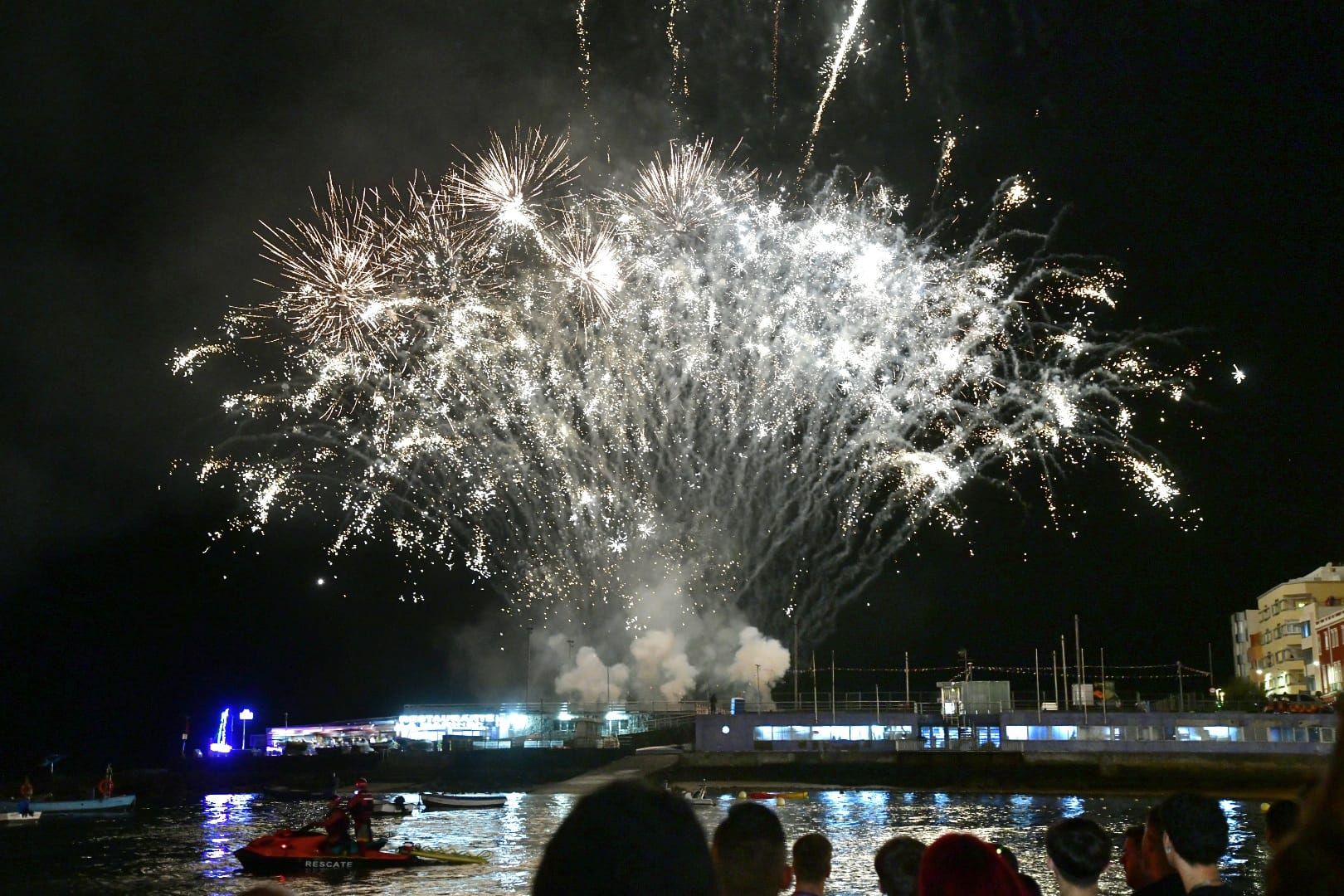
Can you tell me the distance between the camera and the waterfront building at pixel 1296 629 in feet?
Result: 299

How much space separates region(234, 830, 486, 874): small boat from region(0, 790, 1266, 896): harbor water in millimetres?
336

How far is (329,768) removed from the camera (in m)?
79.3

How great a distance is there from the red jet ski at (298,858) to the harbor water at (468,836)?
0.44m

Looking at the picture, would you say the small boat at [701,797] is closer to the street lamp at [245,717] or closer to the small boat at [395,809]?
the small boat at [395,809]

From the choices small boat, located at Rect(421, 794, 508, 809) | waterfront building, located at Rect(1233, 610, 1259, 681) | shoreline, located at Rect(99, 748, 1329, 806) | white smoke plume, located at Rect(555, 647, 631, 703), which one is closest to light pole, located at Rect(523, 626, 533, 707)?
white smoke plume, located at Rect(555, 647, 631, 703)

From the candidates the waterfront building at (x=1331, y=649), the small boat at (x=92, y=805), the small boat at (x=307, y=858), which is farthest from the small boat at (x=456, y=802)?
the waterfront building at (x=1331, y=649)

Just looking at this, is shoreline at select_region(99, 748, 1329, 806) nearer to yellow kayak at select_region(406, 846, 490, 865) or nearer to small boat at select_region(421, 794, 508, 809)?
small boat at select_region(421, 794, 508, 809)

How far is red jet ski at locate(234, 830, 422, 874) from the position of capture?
111ft

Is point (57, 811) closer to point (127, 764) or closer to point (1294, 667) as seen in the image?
point (127, 764)

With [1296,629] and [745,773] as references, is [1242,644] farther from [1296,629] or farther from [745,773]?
[745,773]

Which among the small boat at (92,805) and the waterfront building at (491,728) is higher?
the waterfront building at (491,728)

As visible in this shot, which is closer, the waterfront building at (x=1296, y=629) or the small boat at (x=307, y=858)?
the small boat at (x=307, y=858)

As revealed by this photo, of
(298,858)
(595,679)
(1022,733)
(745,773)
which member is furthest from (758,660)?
(298,858)

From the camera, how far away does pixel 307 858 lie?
34094 millimetres
